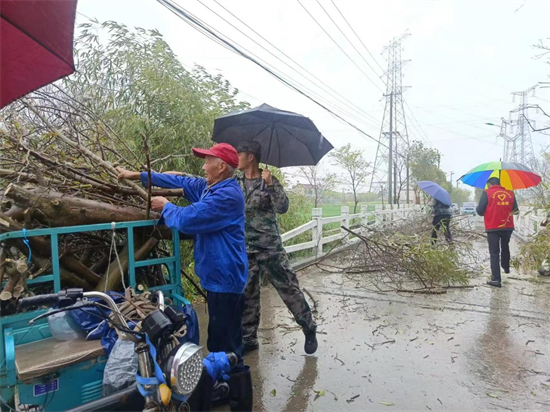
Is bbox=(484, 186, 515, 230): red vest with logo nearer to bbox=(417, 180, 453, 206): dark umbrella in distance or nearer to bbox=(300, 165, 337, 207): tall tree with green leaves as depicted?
bbox=(417, 180, 453, 206): dark umbrella in distance

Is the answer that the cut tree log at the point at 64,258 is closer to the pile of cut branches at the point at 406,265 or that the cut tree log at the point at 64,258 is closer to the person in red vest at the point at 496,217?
the pile of cut branches at the point at 406,265

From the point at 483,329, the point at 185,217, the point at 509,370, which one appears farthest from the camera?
the point at 483,329

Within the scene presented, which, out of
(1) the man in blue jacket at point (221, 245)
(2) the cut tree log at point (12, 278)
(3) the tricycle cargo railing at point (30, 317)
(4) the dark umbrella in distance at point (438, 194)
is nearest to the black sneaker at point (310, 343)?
(1) the man in blue jacket at point (221, 245)

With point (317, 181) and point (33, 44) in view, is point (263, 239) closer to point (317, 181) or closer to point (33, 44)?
point (33, 44)

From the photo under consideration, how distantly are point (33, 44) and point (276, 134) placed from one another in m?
2.82

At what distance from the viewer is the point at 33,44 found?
5.00ft

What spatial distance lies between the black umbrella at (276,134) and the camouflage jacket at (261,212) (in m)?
0.67

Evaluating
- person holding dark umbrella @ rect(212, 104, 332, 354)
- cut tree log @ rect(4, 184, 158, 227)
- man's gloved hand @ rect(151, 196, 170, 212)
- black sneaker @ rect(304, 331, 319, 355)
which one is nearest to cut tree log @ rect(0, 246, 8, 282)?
cut tree log @ rect(4, 184, 158, 227)

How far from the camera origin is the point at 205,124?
560 cm

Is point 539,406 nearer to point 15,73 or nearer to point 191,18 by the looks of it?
point 15,73

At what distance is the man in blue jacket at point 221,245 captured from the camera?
2.54 meters

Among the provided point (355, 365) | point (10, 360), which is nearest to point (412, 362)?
point (355, 365)

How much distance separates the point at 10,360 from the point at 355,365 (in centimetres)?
280

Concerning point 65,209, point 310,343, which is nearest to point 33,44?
point 65,209
